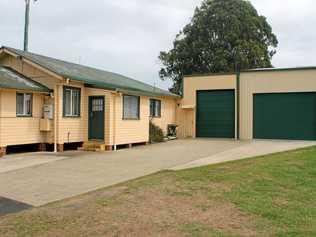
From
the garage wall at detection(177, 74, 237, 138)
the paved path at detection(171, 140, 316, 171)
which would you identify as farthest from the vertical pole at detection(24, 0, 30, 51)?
the paved path at detection(171, 140, 316, 171)

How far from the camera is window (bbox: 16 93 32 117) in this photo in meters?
15.8

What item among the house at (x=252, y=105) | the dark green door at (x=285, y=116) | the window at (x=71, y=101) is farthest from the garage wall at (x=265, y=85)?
the window at (x=71, y=101)

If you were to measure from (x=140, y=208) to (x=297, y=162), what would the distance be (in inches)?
231

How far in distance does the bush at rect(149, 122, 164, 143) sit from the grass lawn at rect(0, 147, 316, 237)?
461 inches

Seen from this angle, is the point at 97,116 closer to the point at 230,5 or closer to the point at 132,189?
the point at 132,189

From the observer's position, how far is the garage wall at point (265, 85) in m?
21.1

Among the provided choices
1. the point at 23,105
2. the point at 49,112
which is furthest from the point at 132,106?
the point at 23,105

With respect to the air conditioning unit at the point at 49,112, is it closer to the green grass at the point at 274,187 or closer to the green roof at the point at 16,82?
the green roof at the point at 16,82

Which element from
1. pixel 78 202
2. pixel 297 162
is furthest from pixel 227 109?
pixel 78 202

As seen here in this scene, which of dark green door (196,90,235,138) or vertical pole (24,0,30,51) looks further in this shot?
vertical pole (24,0,30,51)

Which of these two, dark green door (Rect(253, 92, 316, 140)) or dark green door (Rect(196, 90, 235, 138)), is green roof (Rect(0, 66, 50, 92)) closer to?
dark green door (Rect(196, 90, 235, 138))

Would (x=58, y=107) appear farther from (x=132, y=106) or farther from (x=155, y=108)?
(x=155, y=108)

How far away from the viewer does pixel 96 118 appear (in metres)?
18.0

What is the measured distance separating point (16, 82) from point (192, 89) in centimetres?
1113
